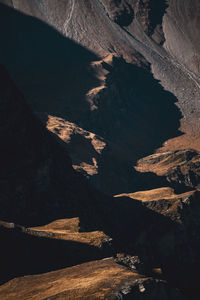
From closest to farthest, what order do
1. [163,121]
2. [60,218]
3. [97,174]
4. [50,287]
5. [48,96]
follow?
[50,287] < [60,218] < [97,174] < [48,96] < [163,121]

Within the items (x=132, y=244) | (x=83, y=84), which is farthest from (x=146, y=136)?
(x=132, y=244)

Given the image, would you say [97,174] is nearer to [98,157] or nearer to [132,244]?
[98,157]

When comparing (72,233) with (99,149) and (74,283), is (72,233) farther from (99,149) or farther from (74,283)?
(99,149)

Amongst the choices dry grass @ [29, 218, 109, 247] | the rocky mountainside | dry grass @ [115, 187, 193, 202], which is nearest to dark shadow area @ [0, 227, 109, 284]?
the rocky mountainside

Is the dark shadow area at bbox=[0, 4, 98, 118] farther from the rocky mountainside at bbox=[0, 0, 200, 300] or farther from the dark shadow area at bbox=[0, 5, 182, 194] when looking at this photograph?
the rocky mountainside at bbox=[0, 0, 200, 300]

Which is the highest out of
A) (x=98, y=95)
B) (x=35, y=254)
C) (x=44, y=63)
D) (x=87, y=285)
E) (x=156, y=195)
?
(x=44, y=63)

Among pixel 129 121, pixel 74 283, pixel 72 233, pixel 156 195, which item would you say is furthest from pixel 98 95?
pixel 74 283
